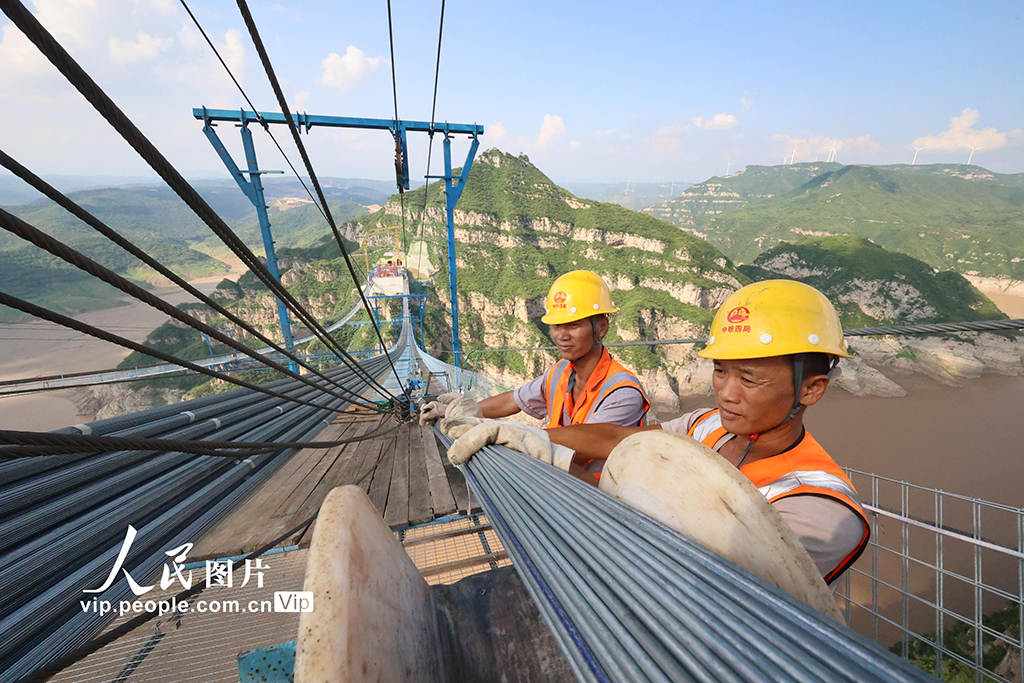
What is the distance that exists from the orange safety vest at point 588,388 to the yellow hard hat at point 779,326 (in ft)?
2.70

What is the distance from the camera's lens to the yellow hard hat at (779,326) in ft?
4.59

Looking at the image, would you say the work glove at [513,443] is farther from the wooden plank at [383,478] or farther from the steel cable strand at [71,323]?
the wooden plank at [383,478]

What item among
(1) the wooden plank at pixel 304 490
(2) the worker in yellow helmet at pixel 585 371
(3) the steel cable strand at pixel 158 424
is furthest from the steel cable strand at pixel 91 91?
(1) the wooden plank at pixel 304 490

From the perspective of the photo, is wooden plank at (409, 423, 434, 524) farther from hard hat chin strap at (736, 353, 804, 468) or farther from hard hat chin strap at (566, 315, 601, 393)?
hard hat chin strap at (736, 353, 804, 468)

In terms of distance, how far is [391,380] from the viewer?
9242 mm

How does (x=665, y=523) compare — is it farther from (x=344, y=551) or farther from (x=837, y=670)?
(x=344, y=551)

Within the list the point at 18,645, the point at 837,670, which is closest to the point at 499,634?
the point at 837,670

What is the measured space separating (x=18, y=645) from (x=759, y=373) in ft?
10.1

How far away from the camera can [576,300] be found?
102 inches

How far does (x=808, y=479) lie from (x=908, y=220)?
122820mm

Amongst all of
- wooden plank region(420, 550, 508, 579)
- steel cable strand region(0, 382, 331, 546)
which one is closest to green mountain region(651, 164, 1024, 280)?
wooden plank region(420, 550, 508, 579)

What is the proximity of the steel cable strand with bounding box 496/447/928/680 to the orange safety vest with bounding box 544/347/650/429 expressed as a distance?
4.31 feet

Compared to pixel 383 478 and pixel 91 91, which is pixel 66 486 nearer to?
pixel 383 478

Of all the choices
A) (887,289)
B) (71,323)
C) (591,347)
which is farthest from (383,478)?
(887,289)
